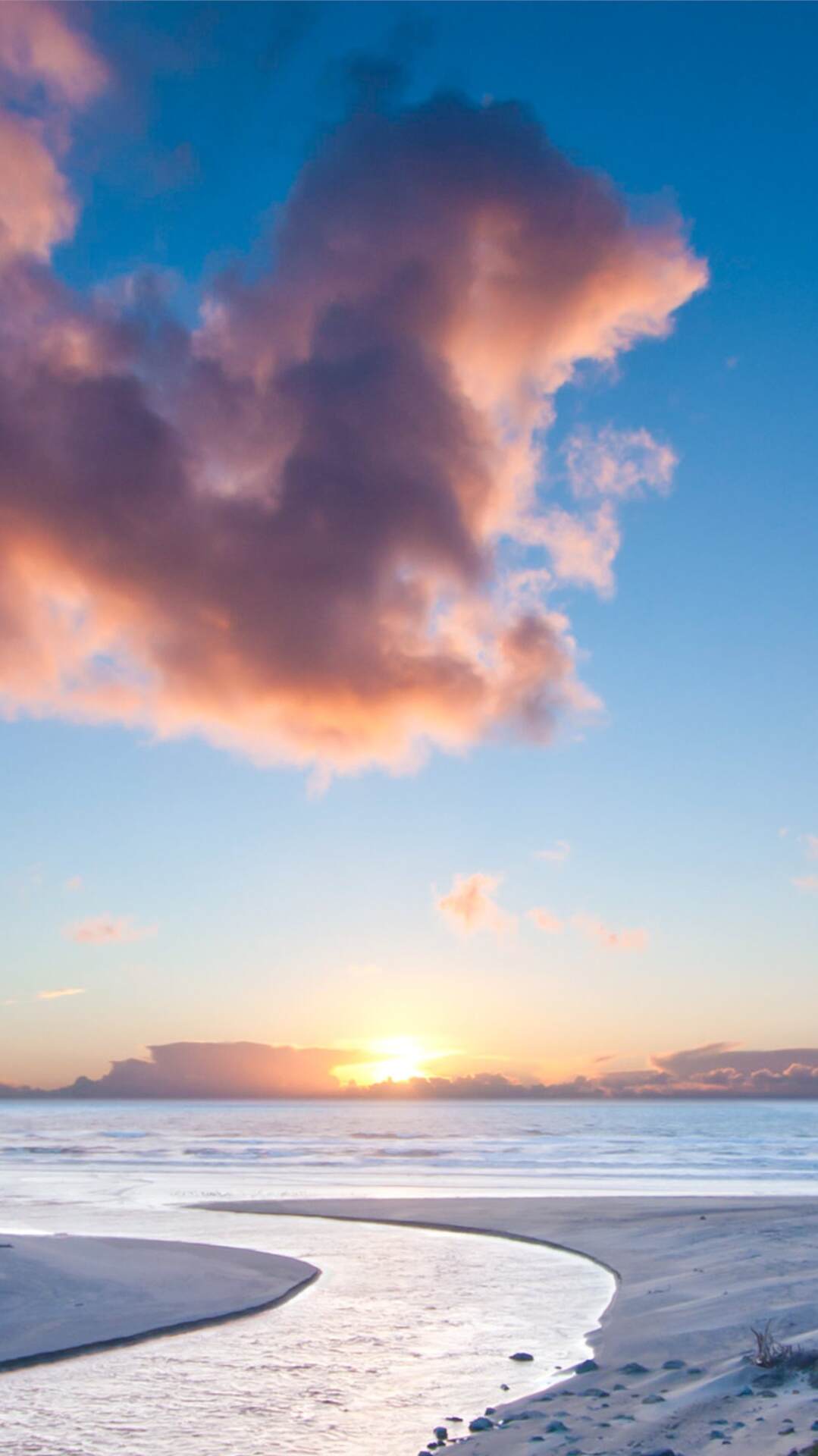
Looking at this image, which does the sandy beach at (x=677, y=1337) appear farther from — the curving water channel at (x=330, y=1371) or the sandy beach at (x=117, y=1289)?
the sandy beach at (x=117, y=1289)

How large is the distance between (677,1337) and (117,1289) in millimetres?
8830

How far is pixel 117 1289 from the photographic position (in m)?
16.5

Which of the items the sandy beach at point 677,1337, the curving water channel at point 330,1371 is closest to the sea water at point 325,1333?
the curving water channel at point 330,1371

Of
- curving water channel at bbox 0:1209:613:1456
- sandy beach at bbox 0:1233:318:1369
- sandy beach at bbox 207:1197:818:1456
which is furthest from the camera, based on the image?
sandy beach at bbox 0:1233:318:1369

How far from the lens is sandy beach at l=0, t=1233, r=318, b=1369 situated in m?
13.4

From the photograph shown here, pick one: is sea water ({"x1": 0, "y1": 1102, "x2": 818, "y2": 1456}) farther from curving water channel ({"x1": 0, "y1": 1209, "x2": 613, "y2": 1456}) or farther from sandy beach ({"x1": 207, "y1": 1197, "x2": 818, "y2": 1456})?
sandy beach ({"x1": 207, "y1": 1197, "x2": 818, "y2": 1456})

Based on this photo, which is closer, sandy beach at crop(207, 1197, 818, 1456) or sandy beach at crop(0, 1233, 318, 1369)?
sandy beach at crop(207, 1197, 818, 1456)

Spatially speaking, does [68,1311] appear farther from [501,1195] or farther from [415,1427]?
[501,1195]

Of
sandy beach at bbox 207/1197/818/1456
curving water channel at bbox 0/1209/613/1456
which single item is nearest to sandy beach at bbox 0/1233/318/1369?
curving water channel at bbox 0/1209/613/1456

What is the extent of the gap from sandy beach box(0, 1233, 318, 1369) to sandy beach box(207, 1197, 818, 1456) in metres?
5.49

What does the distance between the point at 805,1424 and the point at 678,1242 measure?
49.3ft

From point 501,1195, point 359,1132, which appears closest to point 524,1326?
point 501,1195

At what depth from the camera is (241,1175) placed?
44.4 metres

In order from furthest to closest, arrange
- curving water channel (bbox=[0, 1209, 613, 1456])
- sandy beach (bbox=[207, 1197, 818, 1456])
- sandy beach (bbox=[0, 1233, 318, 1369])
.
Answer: sandy beach (bbox=[0, 1233, 318, 1369]), curving water channel (bbox=[0, 1209, 613, 1456]), sandy beach (bbox=[207, 1197, 818, 1456])
